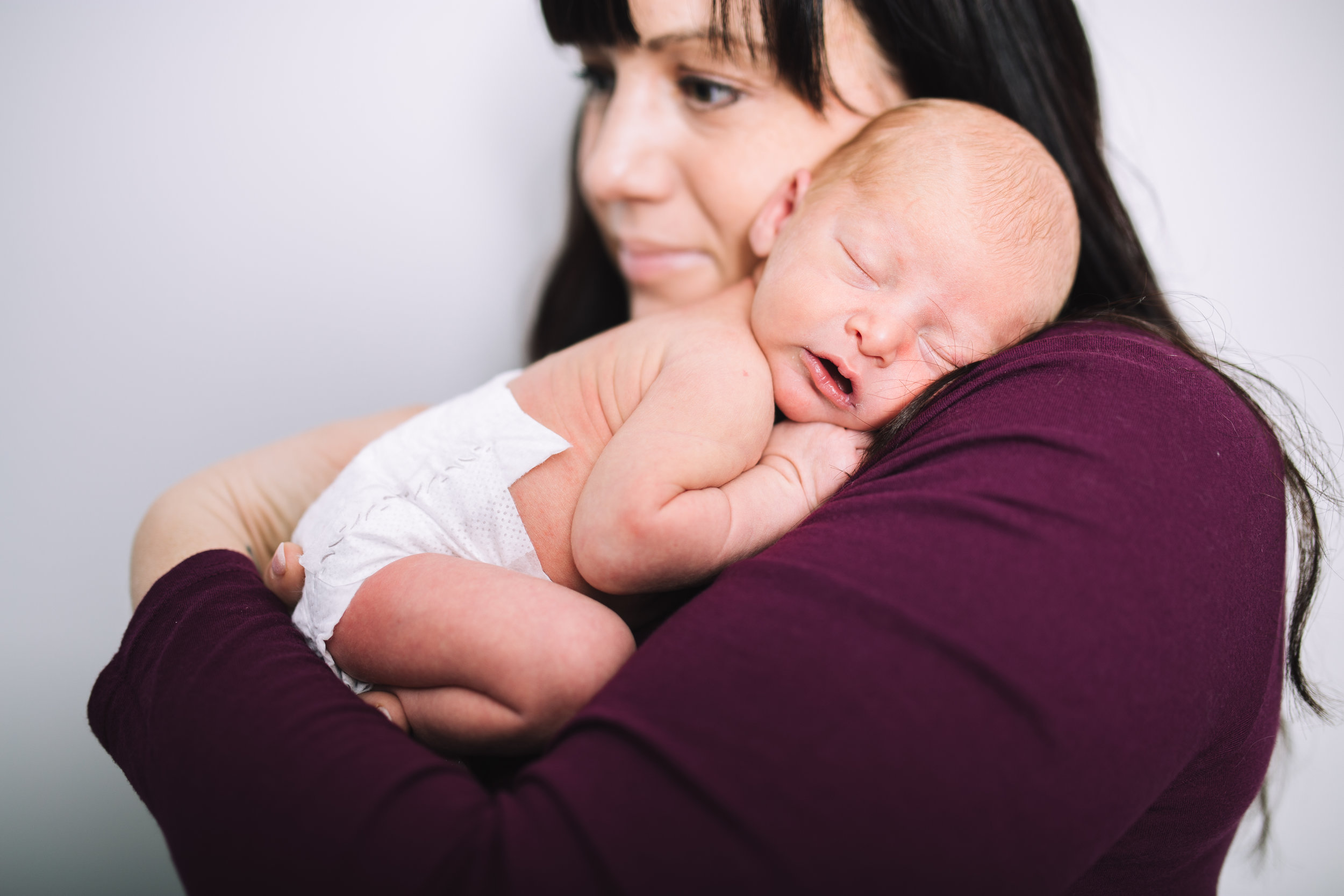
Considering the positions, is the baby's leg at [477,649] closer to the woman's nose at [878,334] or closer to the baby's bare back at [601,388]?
the baby's bare back at [601,388]

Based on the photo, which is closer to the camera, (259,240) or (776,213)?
(776,213)

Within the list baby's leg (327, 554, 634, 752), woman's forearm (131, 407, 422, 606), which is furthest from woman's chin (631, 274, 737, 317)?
baby's leg (327, 554, 634, 752)

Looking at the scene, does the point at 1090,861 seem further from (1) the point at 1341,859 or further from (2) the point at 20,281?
(2) the point at 20,281

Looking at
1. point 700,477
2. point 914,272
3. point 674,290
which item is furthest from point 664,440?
point 674,290

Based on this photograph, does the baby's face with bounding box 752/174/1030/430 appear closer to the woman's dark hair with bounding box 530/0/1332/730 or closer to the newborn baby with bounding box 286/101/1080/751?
the newborn baby with bounding box 286/101/1080/751

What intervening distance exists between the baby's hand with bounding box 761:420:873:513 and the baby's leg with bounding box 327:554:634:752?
342mm

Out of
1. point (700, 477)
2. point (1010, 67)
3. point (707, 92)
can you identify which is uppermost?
point (707, 92)

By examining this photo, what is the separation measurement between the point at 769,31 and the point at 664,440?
75cm

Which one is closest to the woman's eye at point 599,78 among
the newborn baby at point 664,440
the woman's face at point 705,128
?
the woman's face at point 705,128

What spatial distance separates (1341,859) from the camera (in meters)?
1.92

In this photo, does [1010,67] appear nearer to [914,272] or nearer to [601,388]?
[914,272]

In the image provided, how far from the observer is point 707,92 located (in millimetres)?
1346

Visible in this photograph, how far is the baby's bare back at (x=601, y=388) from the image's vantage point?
1.04 m

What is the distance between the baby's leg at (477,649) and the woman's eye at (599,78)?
3.57 feet
